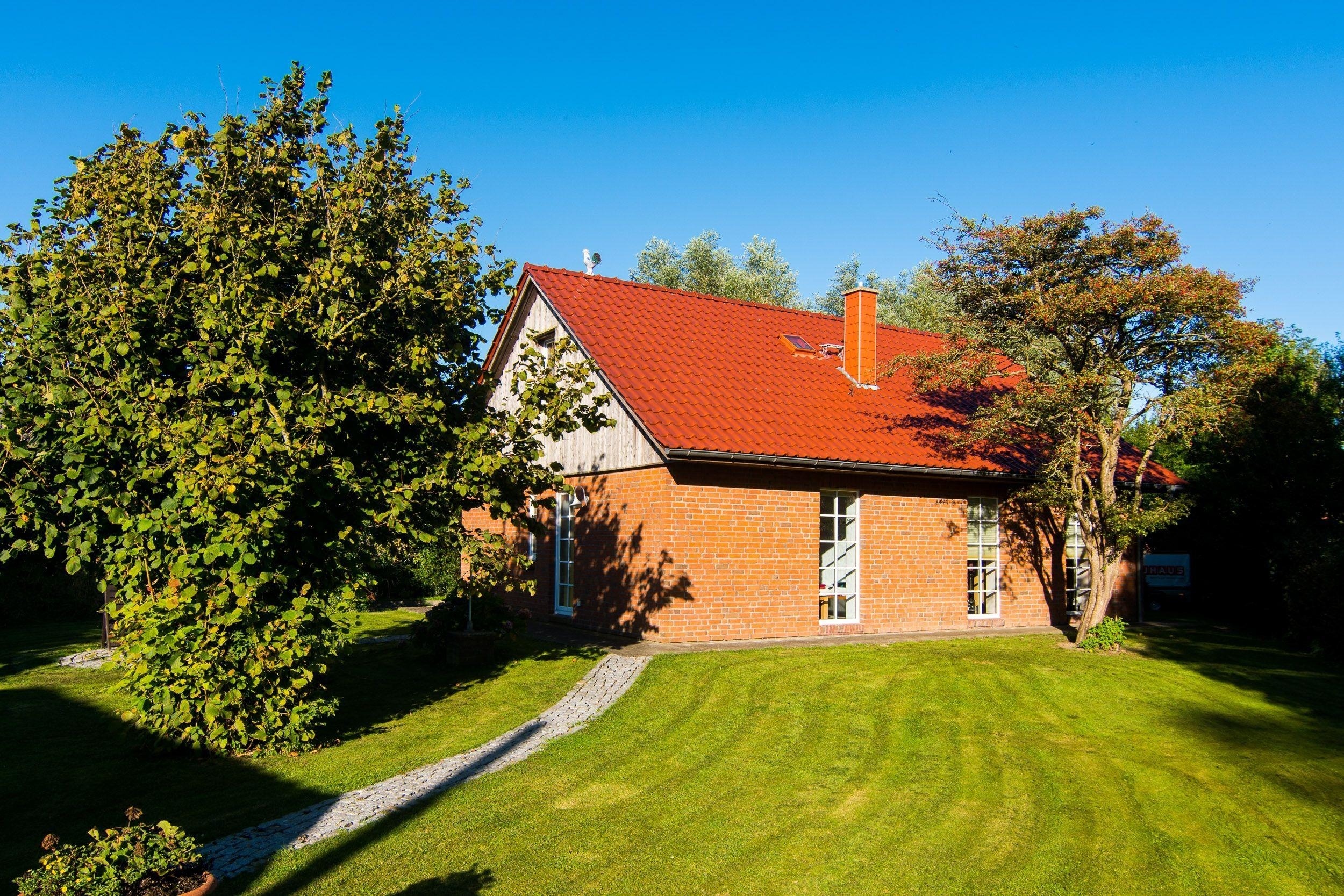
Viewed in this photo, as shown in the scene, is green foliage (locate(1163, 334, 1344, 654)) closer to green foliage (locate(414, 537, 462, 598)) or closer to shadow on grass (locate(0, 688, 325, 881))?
shadow on grass (locate(0, 688, 325, 881))

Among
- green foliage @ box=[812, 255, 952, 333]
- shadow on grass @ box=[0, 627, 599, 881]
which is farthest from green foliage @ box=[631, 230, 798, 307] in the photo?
shadow on grass @ box=[0, 627, 599, 881]

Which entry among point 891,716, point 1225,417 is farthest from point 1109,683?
point 1225,417

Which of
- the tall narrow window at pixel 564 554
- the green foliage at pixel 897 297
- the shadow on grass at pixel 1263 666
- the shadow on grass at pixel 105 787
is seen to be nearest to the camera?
the shadow on grass at pixel 105 787

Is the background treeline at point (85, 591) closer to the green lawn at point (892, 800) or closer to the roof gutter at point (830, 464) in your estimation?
the roof gutter at point (830, 464)

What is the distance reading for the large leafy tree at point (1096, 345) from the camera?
41.2 feet

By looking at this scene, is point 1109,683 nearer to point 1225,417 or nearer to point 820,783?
point 1225,417

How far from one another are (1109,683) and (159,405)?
1040cm

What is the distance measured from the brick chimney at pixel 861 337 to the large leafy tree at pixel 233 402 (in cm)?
1060

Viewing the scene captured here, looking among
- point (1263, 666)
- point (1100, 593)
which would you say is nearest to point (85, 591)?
point (1100, 593)

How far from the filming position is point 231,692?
7922mm

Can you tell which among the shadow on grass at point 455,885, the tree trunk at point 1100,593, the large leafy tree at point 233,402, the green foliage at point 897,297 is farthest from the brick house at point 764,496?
the green foliage at point 897,297

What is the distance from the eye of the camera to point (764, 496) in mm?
14344

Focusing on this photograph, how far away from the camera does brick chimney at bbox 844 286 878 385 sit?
18.0 m

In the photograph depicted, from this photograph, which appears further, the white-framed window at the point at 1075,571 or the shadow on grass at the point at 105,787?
the white-framed window at the point at 1075,571
